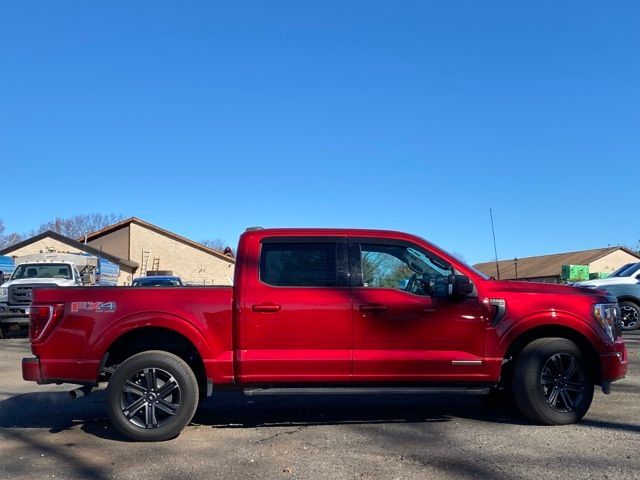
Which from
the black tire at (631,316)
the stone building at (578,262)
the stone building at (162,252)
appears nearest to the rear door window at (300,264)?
the black tire at (631,316)

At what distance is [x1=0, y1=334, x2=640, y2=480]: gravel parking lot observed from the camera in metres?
4.89

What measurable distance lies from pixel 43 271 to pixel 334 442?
613 inches

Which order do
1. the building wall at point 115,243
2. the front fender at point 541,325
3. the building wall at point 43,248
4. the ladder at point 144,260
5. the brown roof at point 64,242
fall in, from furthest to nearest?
the building wall at point 115,243, the ladder at point 144,260, the building wall at point 43,248, the brown roof at point 64,242, the front fender at point 541,325

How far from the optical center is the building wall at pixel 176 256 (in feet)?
156

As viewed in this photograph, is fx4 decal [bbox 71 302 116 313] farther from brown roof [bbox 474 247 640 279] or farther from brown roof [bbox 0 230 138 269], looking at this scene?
brown roof [bbox 474 247 640 279]

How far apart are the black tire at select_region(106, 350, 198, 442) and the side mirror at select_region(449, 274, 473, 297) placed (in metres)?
2.63

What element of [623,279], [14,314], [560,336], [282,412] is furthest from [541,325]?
[14,314]

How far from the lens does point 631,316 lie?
15484 mm

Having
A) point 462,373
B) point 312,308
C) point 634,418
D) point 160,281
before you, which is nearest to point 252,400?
point 312,308

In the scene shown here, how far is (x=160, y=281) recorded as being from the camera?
70.1 feet

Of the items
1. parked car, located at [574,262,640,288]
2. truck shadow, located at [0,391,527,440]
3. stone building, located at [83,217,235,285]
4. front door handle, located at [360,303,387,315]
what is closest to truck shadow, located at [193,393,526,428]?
truck shadow, located at [0,391,527,440]

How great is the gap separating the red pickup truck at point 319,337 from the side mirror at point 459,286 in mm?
11

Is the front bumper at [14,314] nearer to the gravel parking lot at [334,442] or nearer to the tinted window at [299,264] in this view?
the gravel parking lot at [334,442]

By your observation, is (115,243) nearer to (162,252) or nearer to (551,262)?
(162,252)
